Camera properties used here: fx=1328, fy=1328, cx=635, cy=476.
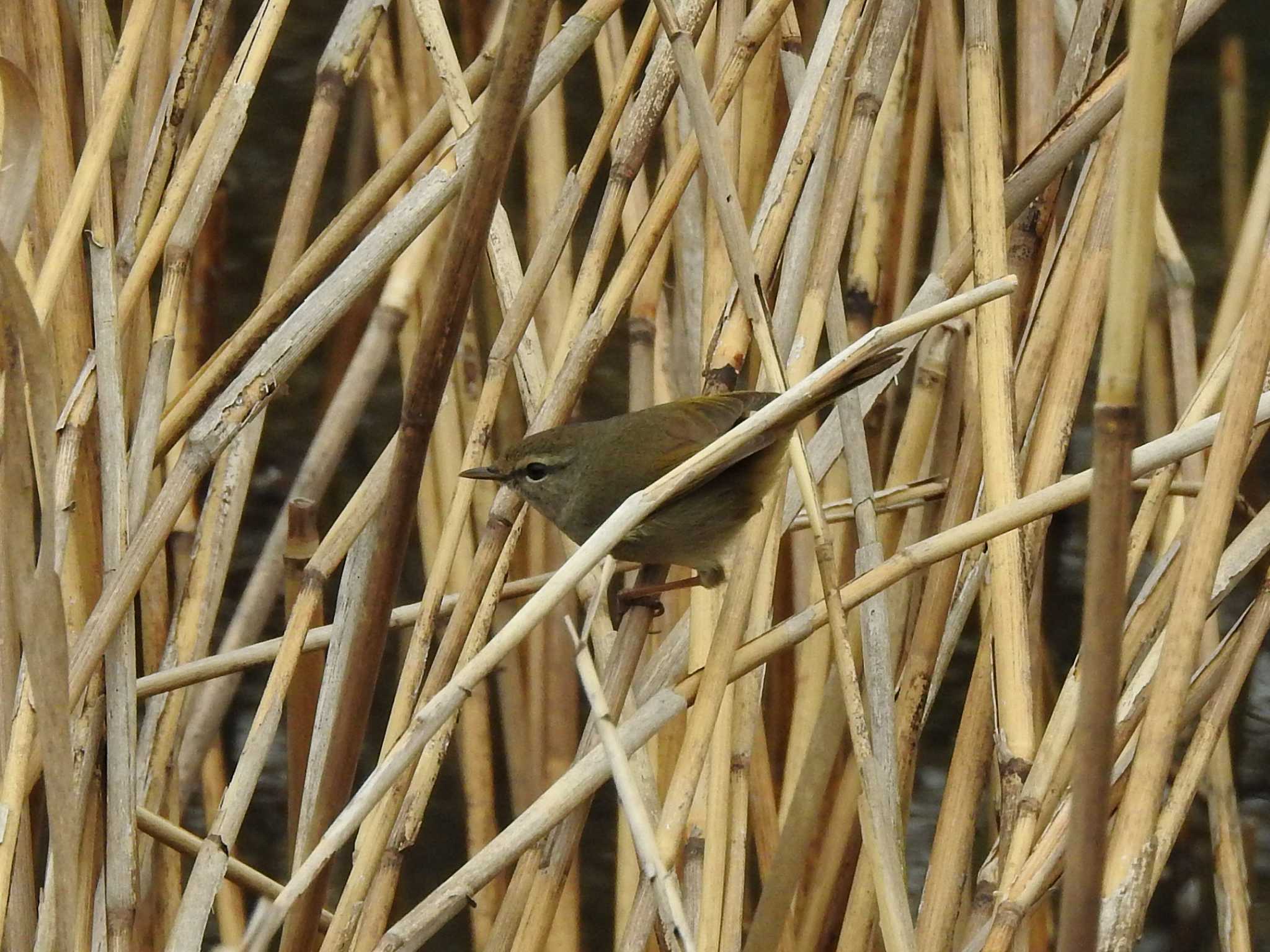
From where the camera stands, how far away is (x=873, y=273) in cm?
204

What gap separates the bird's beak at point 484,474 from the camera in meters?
1.69

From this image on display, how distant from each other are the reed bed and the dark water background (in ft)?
3.90

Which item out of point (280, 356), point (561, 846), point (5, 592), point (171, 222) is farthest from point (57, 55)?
point (561, 846)

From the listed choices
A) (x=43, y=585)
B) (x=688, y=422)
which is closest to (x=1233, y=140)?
(x=688, y=422)

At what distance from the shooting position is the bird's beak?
1693mm

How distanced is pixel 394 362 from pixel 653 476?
83.2 inches

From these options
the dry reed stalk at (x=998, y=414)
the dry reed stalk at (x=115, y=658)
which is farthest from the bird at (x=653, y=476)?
the dry reed stalk at (x=115, y=658)

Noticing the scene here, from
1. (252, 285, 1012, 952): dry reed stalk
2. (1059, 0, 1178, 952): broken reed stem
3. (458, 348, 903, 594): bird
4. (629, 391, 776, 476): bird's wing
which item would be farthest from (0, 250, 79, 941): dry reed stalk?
(629, 391, 776, 476): bird's wing

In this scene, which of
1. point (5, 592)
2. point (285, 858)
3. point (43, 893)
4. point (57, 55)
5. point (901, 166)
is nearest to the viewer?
point (5, 592)

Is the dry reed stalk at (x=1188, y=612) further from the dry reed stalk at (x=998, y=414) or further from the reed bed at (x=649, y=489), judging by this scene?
the dry reed stalk at (x=998, y=414)

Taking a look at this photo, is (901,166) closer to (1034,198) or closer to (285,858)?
(1034,198)

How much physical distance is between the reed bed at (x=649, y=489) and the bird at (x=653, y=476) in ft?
0.13

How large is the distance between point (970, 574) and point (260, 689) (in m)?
2.32

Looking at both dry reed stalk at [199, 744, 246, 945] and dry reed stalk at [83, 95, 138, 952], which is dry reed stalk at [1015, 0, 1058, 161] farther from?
dry reed stalk at [199, 744, 246, 945]
